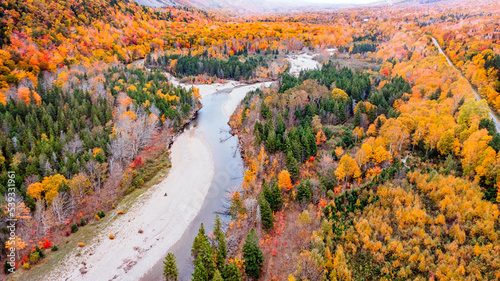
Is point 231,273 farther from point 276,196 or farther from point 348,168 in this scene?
point 348,168

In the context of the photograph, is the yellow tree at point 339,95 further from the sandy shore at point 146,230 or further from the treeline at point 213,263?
the treeline at point 213,263

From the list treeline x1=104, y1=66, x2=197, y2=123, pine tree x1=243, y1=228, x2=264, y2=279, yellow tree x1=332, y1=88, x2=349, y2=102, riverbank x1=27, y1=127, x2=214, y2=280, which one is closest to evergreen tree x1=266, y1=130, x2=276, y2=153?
riverbank x1=27, y1=127, x2=214, y2=280

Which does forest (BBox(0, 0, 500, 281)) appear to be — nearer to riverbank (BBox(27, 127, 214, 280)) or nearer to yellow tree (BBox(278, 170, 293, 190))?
yellow tree (BBox(278, 170, 293, 190))

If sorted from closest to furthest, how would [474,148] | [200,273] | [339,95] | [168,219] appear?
1. [200,273]
2. [474,148]
3. [168,219]
4. [339,95]

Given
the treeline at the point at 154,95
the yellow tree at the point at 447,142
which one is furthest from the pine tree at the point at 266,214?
the treeline at the point at 154,95

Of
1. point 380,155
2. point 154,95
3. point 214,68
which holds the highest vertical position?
point 214,68

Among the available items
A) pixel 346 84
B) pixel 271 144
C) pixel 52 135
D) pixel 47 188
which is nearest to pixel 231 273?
pixel 271 144

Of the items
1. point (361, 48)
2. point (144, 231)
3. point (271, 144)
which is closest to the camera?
point (144, 231)
